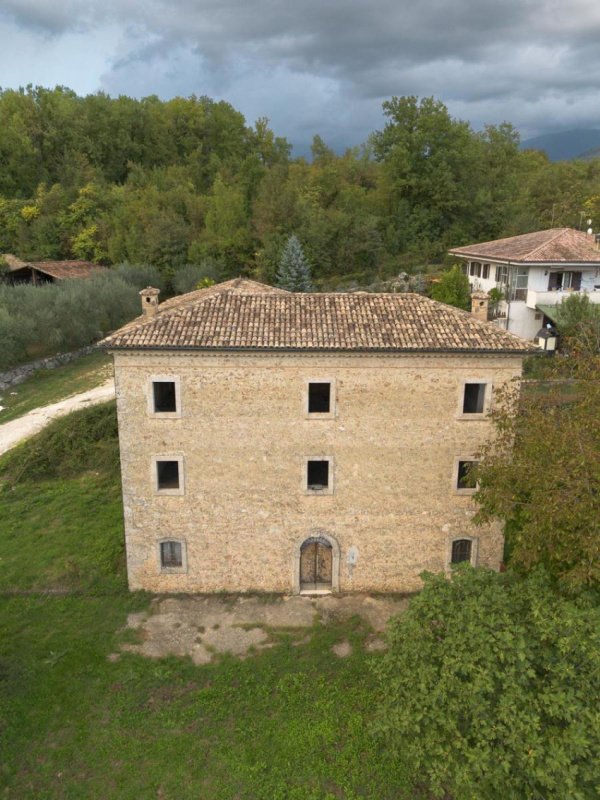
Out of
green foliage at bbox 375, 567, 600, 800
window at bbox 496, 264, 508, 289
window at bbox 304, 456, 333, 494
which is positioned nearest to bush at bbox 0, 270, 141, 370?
window at bbox 304, 456, 333, 494

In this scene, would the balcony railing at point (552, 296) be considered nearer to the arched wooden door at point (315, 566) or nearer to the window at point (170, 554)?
the arched wooden door at point (315, 566)

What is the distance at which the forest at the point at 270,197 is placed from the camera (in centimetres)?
5750

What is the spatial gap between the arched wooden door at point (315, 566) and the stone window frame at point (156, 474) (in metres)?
4.93

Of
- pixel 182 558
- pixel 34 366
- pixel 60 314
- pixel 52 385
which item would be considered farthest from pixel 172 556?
pixel 60 314

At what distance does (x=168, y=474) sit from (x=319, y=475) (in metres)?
5.51

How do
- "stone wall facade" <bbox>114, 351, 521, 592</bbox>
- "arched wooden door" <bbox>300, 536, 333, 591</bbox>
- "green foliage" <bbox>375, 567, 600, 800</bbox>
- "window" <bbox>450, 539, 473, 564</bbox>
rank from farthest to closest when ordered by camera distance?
"arched wooden door" <bbox>300, 536, 333, 591</bbox> < "window" <bbox>450, 539, 473, 564</bbox> < "stone wall facade" <bbox>114, 351, 521, 592</bbox> < "green foliage" <bbox>375, 567, 600, 800</bbox>

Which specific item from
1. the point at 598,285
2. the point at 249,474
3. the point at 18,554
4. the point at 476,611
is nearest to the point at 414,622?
the point at 476,611

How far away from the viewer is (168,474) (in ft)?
68.9

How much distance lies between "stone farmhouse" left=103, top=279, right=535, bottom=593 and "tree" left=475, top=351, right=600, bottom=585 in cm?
304

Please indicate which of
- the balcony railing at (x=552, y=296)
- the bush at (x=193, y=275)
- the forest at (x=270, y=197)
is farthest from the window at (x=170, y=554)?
the bush at (x=193, y=275)

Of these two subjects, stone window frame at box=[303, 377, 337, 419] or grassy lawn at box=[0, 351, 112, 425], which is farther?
grassy lawn at box=[0, 351, 112, 425]

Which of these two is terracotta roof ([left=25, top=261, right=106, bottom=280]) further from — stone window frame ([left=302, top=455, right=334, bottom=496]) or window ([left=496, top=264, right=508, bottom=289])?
stone window frame ([left=302, top=455, right=334, bottom=496])

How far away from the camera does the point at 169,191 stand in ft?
221

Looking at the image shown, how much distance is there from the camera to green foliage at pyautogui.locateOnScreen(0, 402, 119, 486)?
3014cm
